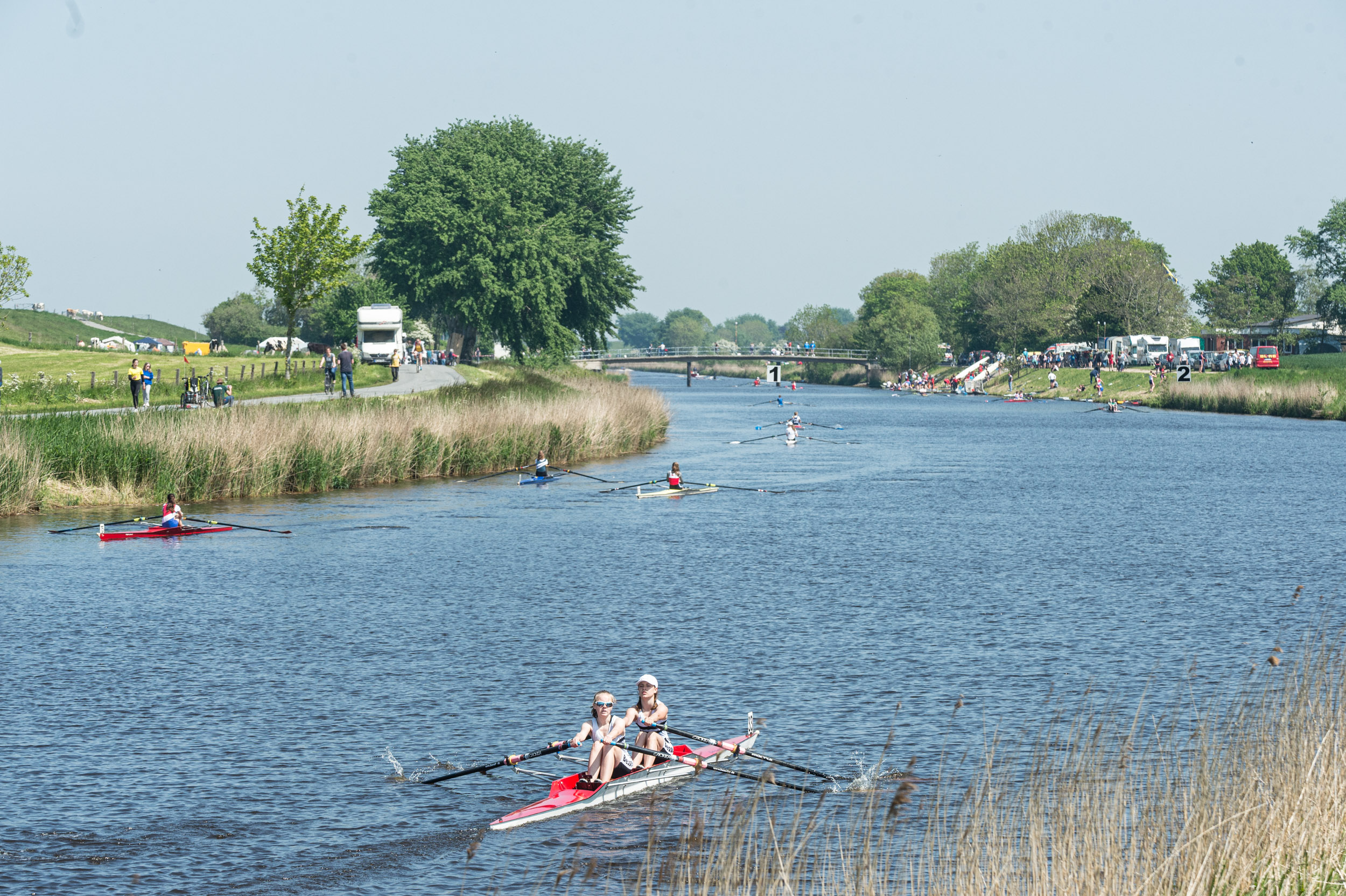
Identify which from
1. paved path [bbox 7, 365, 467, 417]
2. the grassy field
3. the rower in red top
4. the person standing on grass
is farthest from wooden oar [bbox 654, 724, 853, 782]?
the person standing on grass

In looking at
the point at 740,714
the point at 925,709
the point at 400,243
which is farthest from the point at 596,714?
the point at 400,243

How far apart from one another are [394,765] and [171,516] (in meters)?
22.0

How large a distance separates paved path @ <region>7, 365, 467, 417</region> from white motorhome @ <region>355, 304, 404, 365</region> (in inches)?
85.7

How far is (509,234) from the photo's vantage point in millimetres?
105000

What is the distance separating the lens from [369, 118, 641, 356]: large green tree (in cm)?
10381

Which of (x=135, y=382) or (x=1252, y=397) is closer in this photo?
(x=135, y=382)

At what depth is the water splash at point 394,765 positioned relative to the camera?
17.7 m

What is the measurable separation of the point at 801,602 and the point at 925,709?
995 cm

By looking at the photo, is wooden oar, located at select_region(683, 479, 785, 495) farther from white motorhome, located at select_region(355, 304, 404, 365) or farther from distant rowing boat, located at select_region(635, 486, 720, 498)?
white motorhome, located at select_region(355, 304, 404, 365)

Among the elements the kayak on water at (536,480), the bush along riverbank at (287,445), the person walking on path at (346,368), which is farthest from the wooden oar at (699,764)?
the person walking on path at (346,368)

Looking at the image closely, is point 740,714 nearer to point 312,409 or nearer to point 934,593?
point 934,593

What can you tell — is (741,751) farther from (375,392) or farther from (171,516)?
(375,392)

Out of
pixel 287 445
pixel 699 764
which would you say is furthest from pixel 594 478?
pixel 699 764

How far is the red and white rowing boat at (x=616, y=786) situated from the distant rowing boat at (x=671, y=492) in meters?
33.2
